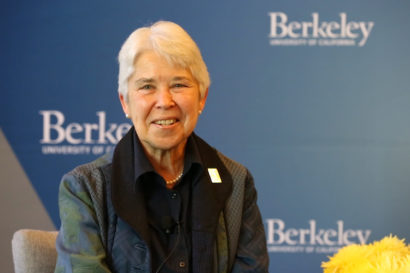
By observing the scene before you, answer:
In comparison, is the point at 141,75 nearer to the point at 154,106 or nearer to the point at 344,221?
the point at 154,106

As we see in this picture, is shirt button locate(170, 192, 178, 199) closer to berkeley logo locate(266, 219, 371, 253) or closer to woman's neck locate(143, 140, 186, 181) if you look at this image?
woman's neck locate(143, 140, 186, 181)

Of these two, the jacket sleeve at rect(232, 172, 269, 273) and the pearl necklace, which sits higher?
the pearl necklace

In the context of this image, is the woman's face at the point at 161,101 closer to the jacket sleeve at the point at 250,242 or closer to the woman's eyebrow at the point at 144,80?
the woman's eyebrow at the point at 144,80

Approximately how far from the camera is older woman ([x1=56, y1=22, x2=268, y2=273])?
1.56 m

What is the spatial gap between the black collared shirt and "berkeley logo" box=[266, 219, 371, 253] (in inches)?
57.1

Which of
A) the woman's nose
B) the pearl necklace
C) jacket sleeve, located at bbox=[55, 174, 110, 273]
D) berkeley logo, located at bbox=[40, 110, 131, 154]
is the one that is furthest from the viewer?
berkeley logo, located at bbox=[40, 110, 131, 154]

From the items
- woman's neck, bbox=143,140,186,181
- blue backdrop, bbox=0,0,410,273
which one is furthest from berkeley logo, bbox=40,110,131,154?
woman's neck, bbox=143,140,186,181

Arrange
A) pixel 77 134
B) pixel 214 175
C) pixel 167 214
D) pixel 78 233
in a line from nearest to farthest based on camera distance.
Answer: pixel 78 233, pixel 167 214, pixel 214 175, pixel 77 134

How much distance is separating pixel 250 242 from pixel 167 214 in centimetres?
28

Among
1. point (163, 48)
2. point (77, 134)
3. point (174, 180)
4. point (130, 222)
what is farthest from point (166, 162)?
point (77, 134)

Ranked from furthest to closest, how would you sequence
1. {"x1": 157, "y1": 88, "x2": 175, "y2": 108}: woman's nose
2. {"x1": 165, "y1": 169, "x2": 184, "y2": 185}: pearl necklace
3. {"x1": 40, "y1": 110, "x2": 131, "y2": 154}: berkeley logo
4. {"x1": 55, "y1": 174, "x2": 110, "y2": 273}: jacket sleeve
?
{"x1": 40, "y1": 110, "x2": 131, "y2": 154}: berkeley logo → {"x1": 165, "y1": 169, "x2": 184, "y2": 185}: pearl necklace → {"x1": 157, "y1": 88, "x2": 175, "y2": 108}: woman's nose → {"x1": 55, "y1": 174, "x2": 110, "y2": 273}: jacket sleeve

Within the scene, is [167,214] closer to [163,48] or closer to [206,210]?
[206,210]

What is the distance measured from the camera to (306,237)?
3.06 m

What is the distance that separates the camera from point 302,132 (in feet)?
9.95
